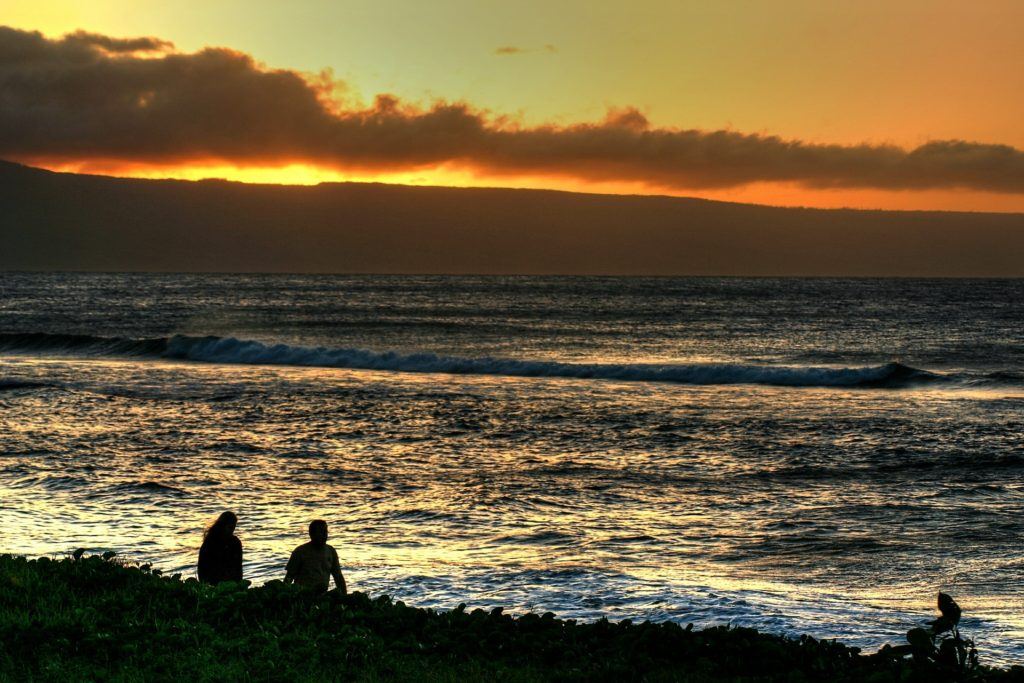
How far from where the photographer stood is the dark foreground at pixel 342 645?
8.25 m

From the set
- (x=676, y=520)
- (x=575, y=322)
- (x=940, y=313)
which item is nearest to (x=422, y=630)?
(x=676, y=520)

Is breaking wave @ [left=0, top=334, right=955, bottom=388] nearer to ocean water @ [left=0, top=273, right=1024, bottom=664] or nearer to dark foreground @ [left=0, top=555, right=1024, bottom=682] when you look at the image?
ocean water @ [left=0, top=273, right=1024, bottom=664]

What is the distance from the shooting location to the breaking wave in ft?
141

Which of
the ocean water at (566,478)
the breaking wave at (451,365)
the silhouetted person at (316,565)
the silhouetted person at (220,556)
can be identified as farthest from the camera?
the breaking wave at (451,365)

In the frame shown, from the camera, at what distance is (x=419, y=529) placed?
50.2 ft

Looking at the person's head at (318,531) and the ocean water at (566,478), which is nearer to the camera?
the person's head at (318,531)

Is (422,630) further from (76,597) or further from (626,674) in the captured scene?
(76,597)

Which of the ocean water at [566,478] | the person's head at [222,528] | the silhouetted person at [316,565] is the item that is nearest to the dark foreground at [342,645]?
the silhouetted person at [316,565]

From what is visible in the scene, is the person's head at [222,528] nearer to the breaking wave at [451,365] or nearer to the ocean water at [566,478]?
the ocean water at [566,478]

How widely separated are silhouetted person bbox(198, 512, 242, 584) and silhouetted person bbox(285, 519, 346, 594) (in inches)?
29.5

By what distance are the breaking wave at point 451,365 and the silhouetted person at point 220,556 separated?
32.5 meters

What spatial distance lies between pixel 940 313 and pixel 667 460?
90029 millimetres

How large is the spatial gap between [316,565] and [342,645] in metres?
2.10

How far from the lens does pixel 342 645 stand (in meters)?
8.95
